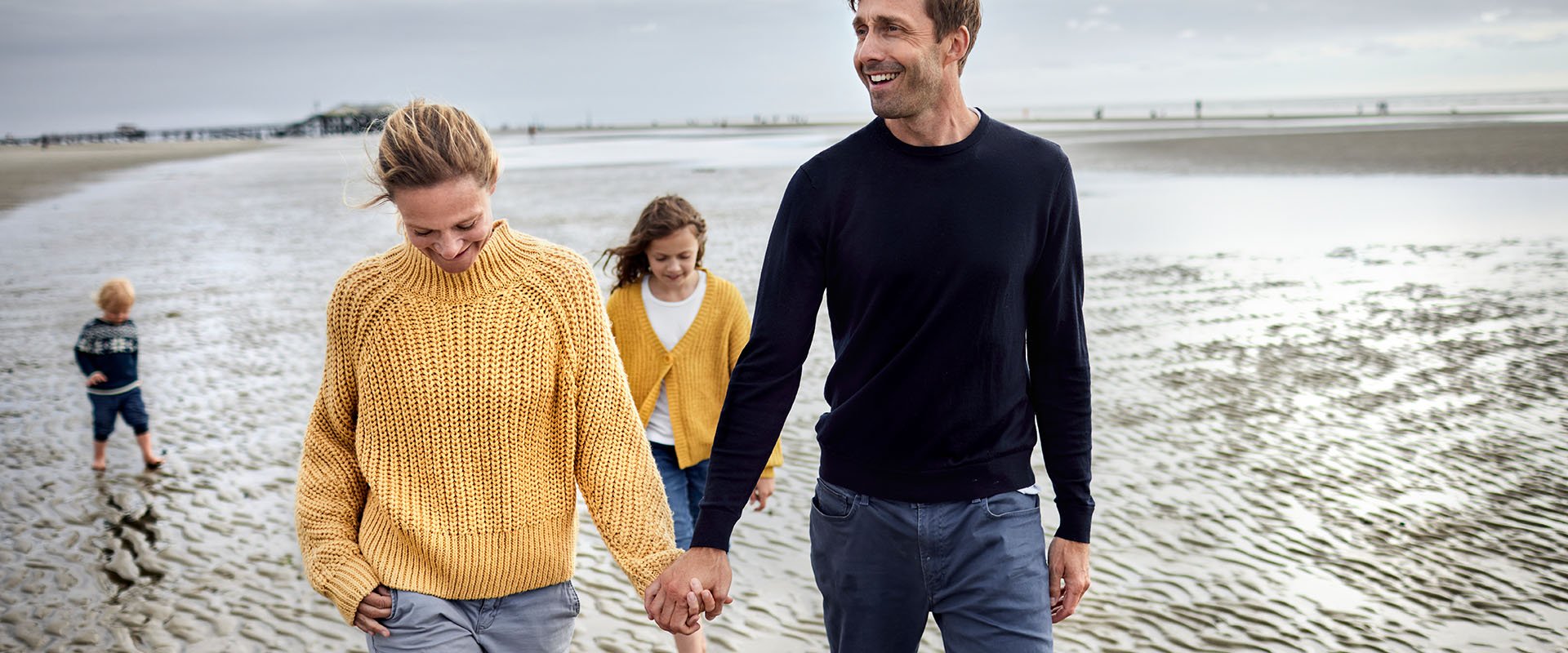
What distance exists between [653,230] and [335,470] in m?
1.88

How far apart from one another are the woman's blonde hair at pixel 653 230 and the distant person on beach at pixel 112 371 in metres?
4.25

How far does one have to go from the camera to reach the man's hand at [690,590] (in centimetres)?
250

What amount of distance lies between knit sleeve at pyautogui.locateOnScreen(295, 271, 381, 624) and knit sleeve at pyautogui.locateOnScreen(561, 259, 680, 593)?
50cm

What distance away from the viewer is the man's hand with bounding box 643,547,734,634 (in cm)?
250

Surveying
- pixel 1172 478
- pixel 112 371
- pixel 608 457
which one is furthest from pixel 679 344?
pixel 112 371

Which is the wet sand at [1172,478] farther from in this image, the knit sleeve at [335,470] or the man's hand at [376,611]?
the man's hand at [376,611]

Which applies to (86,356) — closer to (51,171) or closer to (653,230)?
(653,230)

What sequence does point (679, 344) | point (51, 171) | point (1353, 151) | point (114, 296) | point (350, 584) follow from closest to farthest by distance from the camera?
point (350, 584) < point (679, 344) < point (114, 296) < point (1353, 151) < point (51, 171)

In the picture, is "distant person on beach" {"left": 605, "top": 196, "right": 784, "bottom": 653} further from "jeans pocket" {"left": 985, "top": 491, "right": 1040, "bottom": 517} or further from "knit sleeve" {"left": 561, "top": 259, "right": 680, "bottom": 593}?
"jeans pocket" {"left": 985, "top": 491, "right": 1040, "bottom": 517}

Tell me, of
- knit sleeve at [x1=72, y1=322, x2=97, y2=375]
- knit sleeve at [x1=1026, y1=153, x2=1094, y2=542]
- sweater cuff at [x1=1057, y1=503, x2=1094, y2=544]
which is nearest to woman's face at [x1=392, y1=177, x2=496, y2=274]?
knit sleeve at [x1=1026, y1=153, x2=1094, y2=542]

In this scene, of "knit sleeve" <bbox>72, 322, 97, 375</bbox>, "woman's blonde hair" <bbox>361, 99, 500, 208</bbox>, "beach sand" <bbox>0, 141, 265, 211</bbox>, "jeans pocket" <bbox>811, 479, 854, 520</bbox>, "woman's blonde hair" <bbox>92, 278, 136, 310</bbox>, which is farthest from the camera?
"beach sand" <bbox>0, 141, 265, 211</bbox>

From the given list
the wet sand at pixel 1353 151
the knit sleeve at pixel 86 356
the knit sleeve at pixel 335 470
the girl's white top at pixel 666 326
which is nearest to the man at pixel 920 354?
the knit sleeve at pixel 335 470

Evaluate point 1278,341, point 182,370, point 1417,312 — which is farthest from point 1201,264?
point 182,370

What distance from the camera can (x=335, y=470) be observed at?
2592 mm
